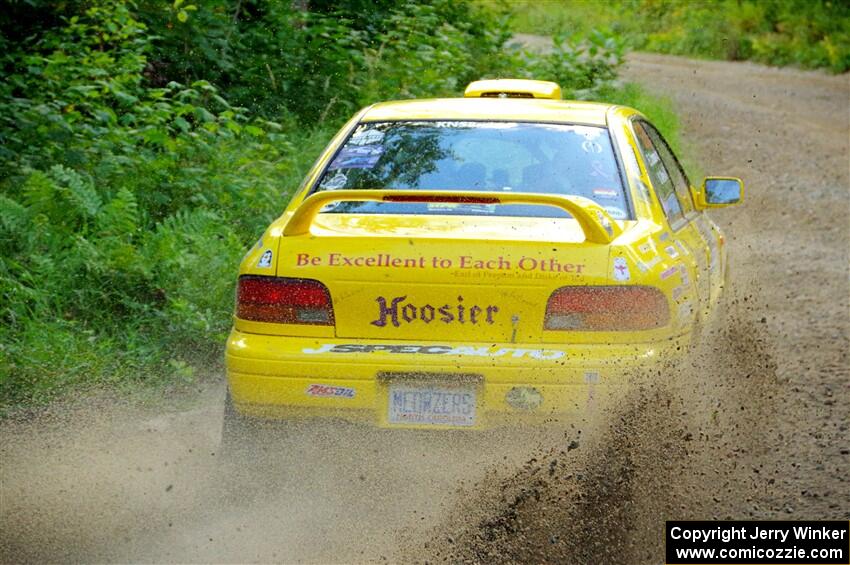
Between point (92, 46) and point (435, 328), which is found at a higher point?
point (435, 328)

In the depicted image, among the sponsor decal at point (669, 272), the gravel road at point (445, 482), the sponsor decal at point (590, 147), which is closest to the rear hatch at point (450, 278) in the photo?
the sponsor decal at point (669, 272)

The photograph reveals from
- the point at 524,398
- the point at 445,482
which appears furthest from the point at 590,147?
the point at 445,482

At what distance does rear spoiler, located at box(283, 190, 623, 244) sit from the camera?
14.4 feet

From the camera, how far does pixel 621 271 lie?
4.32 m

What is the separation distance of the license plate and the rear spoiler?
28.7 inches

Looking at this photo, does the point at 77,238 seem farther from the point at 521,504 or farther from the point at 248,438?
the point at 521,504

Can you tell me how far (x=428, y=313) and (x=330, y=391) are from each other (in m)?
0.44

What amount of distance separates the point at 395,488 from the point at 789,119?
58.6 feet

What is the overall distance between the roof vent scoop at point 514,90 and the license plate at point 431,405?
396 centimetres

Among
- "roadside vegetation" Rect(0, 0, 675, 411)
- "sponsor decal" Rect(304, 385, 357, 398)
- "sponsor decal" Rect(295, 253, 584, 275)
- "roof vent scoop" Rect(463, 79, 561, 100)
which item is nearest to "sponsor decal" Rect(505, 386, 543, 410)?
"sponsor decal" Rect(295, 253, 584, 275)

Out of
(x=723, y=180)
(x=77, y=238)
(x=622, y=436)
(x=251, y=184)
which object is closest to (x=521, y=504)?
(x=622, y=436)

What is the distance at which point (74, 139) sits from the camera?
27.7 feet

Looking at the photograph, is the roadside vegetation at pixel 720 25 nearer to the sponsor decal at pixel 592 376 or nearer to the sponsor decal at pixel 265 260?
the sponsor decal at pixel 265 260

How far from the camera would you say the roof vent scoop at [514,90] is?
26.1ft
